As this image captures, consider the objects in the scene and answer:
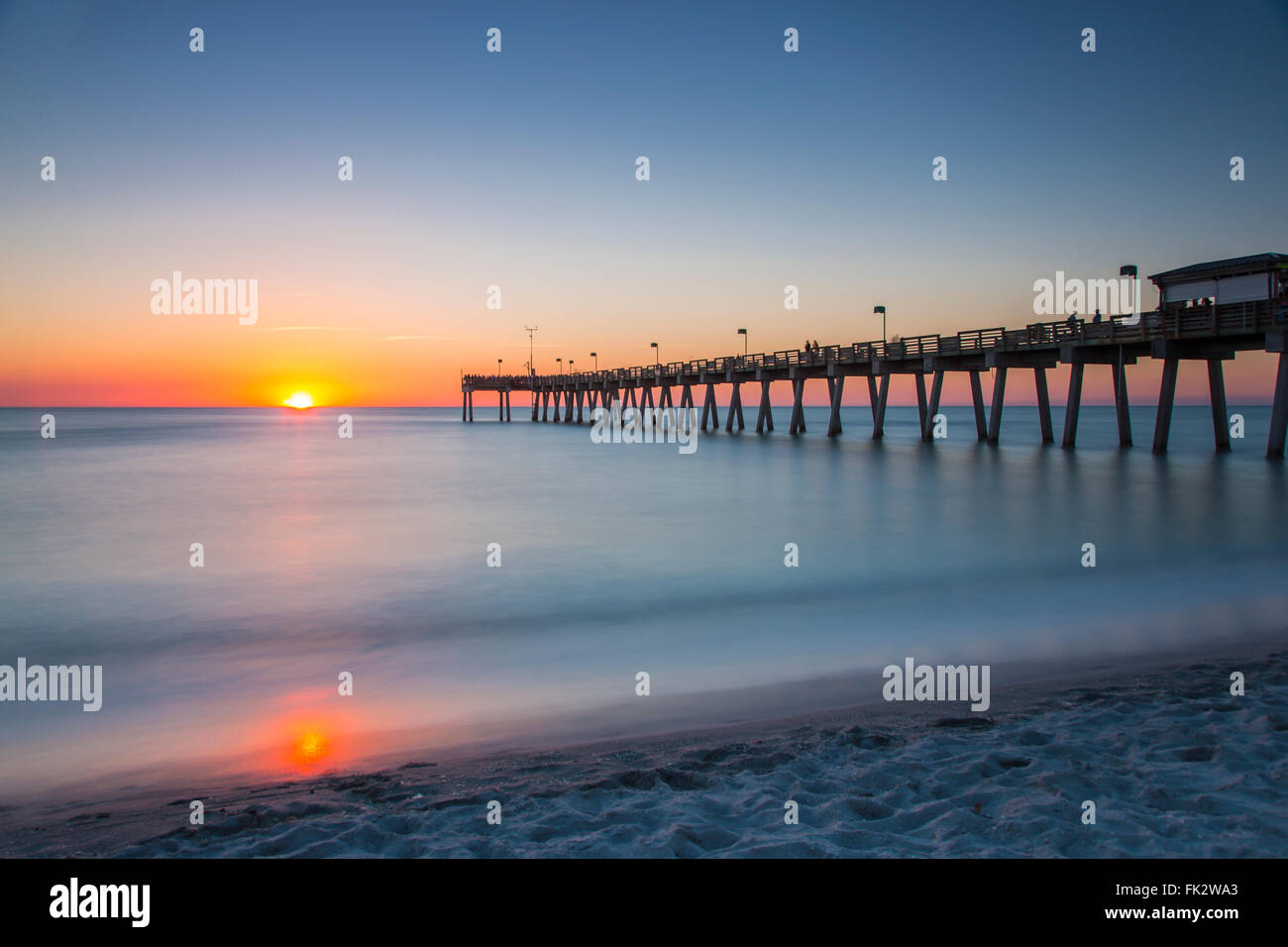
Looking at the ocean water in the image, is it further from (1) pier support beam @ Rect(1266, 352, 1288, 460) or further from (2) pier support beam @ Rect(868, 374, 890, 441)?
(2) pier support beam @ Rect(868, 374, 890, 441)

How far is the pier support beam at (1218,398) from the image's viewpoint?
29.7 meters

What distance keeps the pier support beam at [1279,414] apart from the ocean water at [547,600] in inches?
110

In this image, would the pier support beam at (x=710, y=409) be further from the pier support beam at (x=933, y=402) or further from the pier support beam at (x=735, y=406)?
the pier support beam at (x=933, y=402)

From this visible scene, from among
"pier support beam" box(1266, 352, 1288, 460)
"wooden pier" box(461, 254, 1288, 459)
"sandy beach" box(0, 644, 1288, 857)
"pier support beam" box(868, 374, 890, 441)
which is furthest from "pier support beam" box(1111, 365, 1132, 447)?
"sandy beach" box(0, 644, 1288, 857)

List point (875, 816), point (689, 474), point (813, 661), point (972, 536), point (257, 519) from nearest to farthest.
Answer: point (875, 816) → point (813, 661) → point (972, 536) → point (257, 519) → point (689, 474)

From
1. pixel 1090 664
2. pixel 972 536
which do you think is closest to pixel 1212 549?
pixel 972 536

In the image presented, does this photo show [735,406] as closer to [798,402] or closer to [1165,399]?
[798,402]

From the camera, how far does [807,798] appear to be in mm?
4195

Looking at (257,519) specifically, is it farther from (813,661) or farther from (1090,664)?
(1090,664)

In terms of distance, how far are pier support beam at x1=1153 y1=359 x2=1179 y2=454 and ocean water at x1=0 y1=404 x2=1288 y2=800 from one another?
552 cm

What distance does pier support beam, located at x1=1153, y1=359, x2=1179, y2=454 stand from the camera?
29.2 m

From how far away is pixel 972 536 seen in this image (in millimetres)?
15602

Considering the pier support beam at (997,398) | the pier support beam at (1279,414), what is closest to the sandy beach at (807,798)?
the pier support beam at (1279,414)
